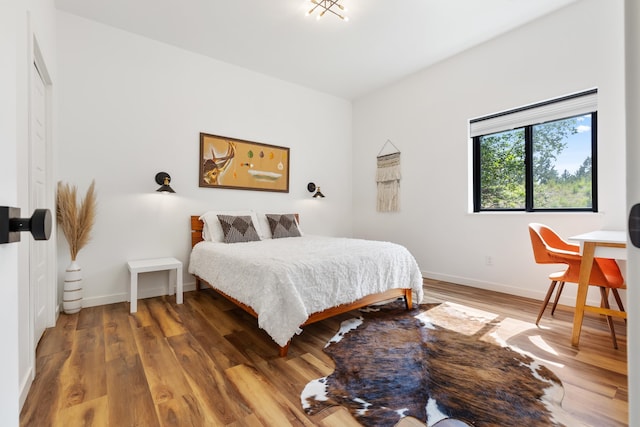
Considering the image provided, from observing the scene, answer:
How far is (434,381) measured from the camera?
5.39 ft

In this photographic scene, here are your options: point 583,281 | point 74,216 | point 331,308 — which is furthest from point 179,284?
point 583,281

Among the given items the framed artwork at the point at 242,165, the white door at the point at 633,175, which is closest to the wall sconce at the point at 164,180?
the framed artwork at the point at 242,165

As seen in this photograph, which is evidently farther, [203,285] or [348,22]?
[203,285]

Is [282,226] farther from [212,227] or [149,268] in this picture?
[149,268]

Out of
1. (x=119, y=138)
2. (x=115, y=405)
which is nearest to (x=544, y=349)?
(x=115, y=405)

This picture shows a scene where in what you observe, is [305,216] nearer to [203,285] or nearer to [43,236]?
[203,285]

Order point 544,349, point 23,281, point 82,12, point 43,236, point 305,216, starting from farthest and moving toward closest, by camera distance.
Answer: point 305,216, point 82,12, point 544,349, point 23,281, point 43,236

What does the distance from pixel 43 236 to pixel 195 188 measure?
329 cm

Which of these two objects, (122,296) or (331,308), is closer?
(331,308)

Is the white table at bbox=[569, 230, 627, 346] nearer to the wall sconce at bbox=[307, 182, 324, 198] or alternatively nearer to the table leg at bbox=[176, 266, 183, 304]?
the wall sconce at bbox=[307, 182, 324, 198]

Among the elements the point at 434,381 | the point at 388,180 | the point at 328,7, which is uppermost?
the point at 328,7

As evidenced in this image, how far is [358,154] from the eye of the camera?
5.16 m

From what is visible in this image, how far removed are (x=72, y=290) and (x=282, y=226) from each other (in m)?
2.23

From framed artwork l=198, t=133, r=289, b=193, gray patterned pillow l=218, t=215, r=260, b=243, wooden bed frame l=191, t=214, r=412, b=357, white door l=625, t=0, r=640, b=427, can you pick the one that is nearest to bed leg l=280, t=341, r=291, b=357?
wooden bed frame l=191, t=214, r=412, b=357
